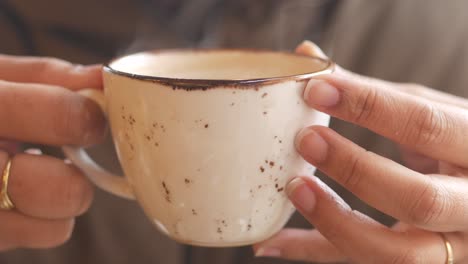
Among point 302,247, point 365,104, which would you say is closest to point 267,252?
point 302,247

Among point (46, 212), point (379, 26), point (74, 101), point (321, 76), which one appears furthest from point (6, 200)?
point (379, 26)

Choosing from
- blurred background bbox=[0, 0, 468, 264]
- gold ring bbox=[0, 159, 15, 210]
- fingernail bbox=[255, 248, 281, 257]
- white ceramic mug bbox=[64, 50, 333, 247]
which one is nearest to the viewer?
white ceramic mug bbox=[64, 50, 333, 247]

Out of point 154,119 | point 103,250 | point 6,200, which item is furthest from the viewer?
point 103,250

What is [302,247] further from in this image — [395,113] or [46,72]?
[46,72]

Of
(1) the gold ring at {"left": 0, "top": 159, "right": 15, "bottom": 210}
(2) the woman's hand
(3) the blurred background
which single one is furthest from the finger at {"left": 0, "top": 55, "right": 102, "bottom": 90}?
(3) the blurred background

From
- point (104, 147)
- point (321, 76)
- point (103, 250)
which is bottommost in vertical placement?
point (103, 250)

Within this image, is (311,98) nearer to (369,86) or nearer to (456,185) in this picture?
(369,86)

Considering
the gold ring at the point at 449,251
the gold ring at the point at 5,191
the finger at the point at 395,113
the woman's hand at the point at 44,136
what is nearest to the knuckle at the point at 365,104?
the finger at the point at 395,113

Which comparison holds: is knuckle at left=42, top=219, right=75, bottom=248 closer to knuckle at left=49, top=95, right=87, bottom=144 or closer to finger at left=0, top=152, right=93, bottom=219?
finger at left=0, top=152, right=93, bottom=219

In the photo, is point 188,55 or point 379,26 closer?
point 188,55
